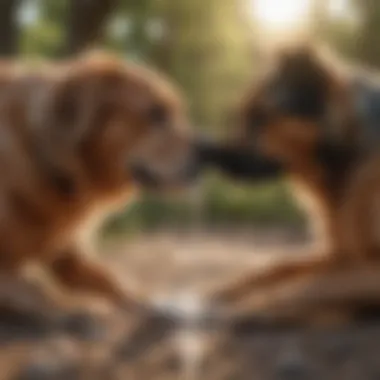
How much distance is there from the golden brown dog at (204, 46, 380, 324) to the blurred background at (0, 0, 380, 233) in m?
0.03

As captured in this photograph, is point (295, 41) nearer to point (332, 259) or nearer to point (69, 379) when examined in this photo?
point (332, 259)

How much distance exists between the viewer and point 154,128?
128 centimetres

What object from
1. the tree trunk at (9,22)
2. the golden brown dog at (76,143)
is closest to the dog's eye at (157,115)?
the golden brown dog at (76,143)

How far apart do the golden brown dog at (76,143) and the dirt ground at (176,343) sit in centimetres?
9

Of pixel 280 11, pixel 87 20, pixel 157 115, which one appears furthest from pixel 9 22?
pixel 280 11

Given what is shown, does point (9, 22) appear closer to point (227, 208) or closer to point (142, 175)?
point (142, 175)

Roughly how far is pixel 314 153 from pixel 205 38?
0.23 meters

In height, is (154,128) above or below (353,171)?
above

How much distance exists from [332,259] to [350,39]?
0.32 m

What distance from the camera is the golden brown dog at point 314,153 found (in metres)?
1.22

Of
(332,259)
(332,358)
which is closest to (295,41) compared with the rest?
(332,259)

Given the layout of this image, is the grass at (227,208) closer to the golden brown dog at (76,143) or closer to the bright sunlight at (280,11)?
the golden brown dog at (76,143)

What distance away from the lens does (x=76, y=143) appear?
1.27 metres

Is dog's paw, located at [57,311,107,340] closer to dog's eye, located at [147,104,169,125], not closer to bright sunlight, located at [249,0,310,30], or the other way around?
dog's eye, located at [147,104,169,125]
